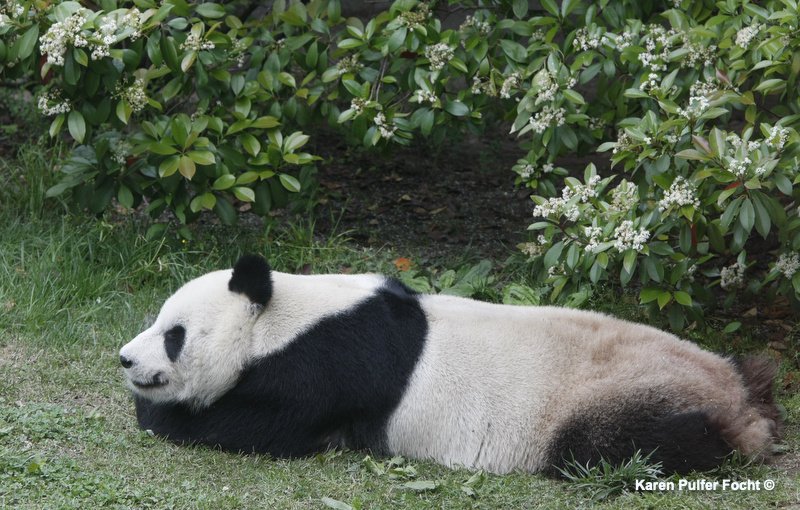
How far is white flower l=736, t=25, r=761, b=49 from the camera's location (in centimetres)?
494

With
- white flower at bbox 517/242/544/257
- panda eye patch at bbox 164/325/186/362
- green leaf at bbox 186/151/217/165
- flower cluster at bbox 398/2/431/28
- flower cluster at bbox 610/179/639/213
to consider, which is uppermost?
flower cluster at bbox 398/2/431/28

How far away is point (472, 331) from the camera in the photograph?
4.45m

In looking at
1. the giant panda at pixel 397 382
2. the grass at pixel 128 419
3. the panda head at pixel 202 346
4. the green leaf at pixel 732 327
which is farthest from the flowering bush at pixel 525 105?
the panda head at pixel 202 346

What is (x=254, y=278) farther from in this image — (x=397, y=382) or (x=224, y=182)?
(x=224, y=182)

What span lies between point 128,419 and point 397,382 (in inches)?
54.2

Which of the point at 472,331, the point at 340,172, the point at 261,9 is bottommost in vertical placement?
the point at 340,172

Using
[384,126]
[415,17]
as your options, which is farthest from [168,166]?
[415,17]

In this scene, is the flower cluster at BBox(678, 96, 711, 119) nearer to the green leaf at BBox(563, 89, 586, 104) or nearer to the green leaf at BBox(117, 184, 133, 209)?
the green leaf at BBox(563, 89, 586, 104)

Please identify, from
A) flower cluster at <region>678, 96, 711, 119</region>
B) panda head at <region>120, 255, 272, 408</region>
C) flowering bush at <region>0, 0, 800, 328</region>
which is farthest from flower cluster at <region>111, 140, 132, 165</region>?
flower cluster at <region>678, 96, 711, 119</region>

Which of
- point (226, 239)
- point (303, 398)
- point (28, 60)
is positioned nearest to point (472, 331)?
point (303, 398)

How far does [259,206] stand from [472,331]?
2.31 meters

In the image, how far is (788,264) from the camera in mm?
4992

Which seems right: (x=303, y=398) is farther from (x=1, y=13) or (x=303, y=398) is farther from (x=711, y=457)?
(x=1, y=13)

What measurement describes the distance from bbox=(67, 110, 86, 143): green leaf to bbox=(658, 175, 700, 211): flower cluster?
3403 millimetres
